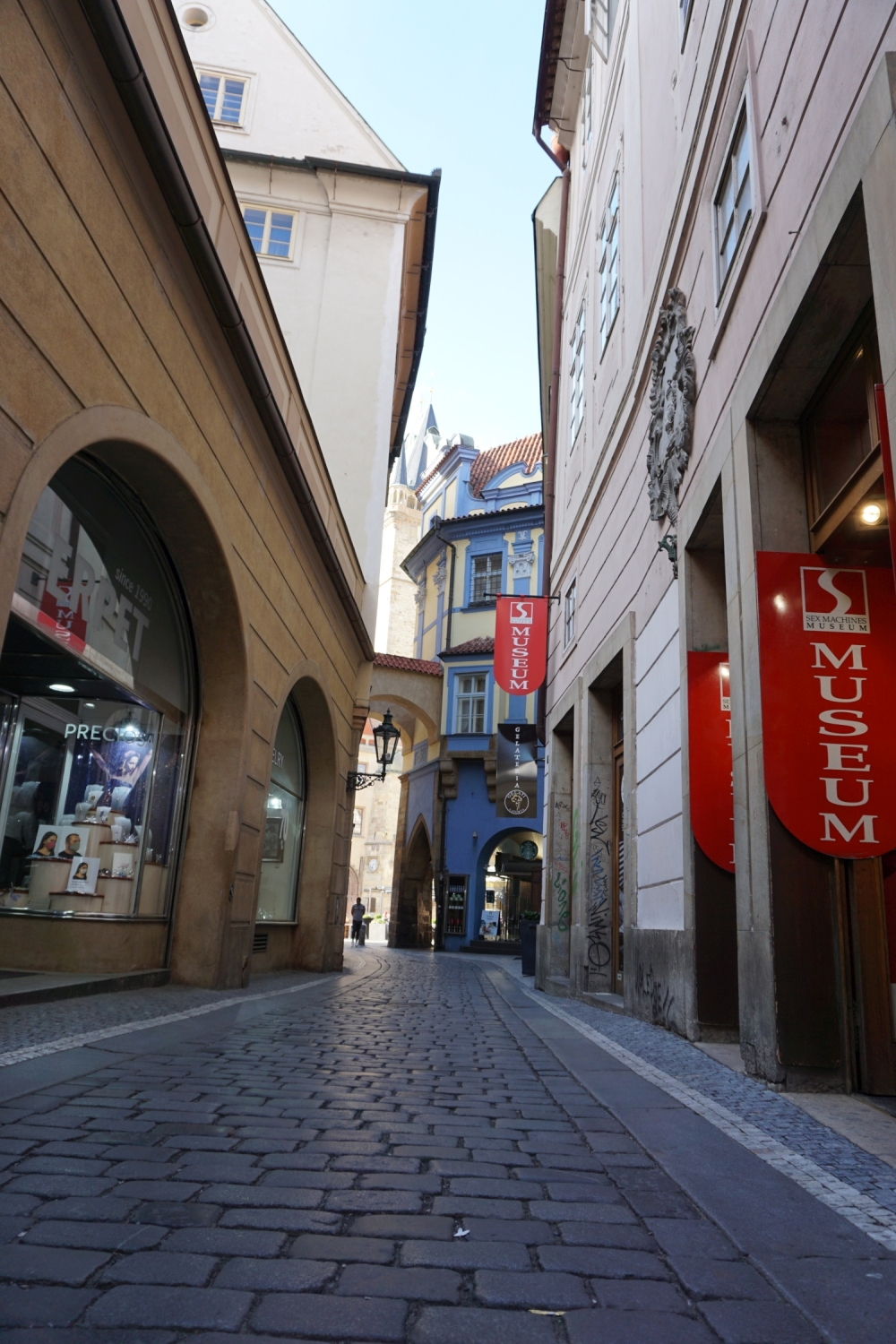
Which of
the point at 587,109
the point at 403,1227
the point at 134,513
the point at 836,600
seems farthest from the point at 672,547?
the point at 587,109

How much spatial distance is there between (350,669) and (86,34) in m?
12.5

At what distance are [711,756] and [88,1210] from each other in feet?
18.5

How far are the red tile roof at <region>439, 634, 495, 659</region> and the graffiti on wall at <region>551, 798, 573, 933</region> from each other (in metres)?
17.3

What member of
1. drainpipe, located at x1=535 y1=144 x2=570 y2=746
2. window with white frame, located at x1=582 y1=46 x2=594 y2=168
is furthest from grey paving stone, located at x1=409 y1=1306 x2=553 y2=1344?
window with white frame, located at x1=582 y1=46 x2=594 y2=168

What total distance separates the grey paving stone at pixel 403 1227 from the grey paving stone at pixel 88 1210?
1.97 feet

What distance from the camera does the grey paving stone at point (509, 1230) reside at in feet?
8.47

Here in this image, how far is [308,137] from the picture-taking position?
63.4 feet

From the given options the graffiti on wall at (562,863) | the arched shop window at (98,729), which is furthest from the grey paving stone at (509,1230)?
the graffiti on wall at (562,863)

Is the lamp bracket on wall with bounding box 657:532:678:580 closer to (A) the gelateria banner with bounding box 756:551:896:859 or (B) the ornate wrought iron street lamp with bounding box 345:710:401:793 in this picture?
(A) the gelateria banner with bounding box 756:551:896:859

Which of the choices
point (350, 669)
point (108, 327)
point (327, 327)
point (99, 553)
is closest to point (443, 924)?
point (350, 669)

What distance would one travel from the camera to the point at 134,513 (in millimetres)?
8094

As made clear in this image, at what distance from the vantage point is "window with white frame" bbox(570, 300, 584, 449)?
15.3 m

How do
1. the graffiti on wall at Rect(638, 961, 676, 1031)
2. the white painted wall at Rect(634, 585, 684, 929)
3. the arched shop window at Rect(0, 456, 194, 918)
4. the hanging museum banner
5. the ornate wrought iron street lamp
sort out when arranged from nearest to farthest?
the arched shop window at Rect(0, 456, 194, 918) → the graffiti on wall at Rect(638, 961, 676, 1031) → the white painted wall at Rect(634, 585, 684, 929) → the ornate wrought iron street lamp → the hanging museum banner

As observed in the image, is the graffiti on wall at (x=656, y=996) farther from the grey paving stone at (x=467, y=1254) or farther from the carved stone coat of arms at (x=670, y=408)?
the grey paving stone at (x=467, y=1254)
